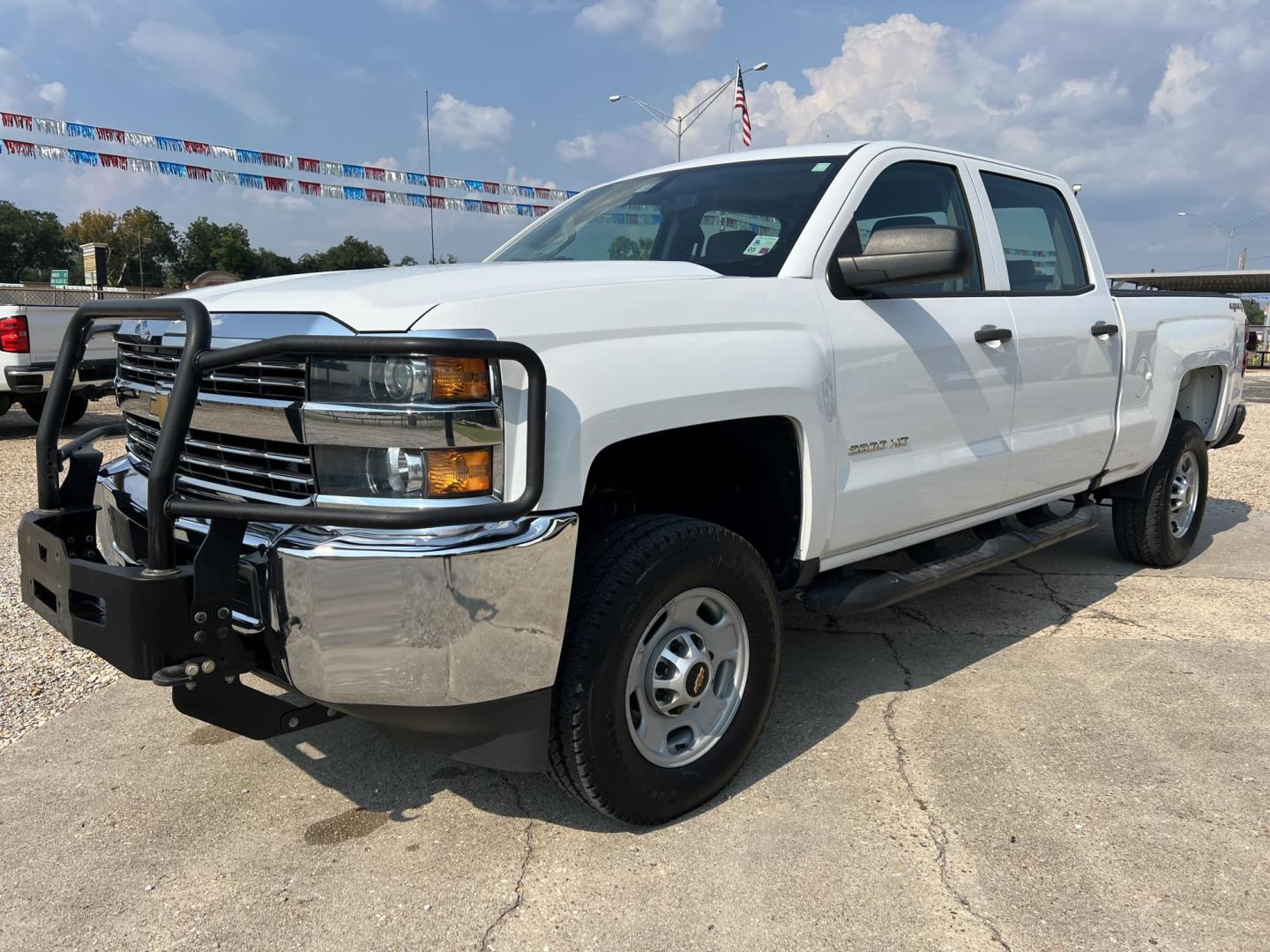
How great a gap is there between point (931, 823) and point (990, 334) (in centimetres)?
180

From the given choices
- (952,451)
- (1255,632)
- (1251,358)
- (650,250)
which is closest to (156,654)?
(650,250)

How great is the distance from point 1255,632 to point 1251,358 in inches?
1578

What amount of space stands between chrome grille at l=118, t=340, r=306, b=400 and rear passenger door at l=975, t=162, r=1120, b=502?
9.14ft

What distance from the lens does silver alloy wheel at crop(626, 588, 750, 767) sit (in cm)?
268

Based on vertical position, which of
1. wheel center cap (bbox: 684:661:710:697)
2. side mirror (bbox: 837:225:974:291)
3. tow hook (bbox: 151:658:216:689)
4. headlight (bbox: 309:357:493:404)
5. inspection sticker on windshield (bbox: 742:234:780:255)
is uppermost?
inspection sticker on windshield (bbox: 742:234:780:255)

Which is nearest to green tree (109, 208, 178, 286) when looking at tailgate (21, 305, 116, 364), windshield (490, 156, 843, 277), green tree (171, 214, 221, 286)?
green tree (171, 214, 221, 286)

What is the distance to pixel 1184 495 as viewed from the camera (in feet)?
18.5

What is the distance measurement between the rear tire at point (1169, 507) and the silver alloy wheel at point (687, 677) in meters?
3.44

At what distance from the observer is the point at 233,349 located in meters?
2.13

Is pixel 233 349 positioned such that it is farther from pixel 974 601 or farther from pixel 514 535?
pixel 974 601

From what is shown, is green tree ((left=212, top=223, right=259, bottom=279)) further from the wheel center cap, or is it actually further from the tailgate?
the wheel center cap

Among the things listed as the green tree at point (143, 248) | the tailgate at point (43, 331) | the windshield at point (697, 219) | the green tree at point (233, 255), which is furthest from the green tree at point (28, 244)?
the windshield at point (697, 219)

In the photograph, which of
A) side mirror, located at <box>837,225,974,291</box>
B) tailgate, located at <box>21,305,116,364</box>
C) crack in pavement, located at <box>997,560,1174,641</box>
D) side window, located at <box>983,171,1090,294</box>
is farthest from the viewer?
tailgate, located at <box>21,305,116,364</box>

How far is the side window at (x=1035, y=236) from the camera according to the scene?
4.13m
